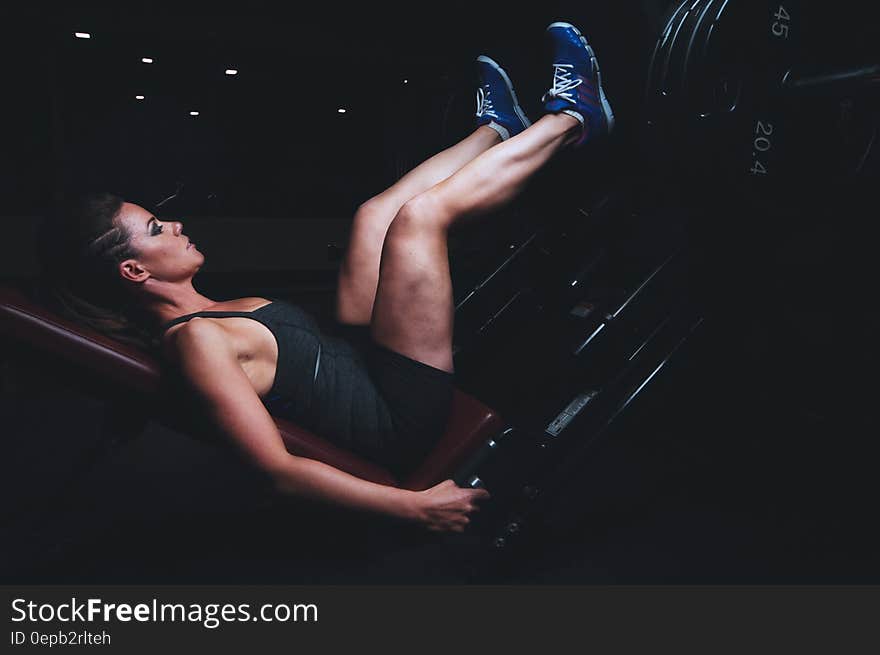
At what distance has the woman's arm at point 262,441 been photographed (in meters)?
1.08

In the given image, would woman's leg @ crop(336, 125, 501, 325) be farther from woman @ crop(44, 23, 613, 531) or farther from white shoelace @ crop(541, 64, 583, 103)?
white shoelace @ crop(541, 64, 583, 103)

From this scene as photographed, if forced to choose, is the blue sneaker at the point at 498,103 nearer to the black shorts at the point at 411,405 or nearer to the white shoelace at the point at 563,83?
the white shoelace at the point at 563,83

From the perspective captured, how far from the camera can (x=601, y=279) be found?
8.76 feet

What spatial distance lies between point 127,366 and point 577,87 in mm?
1105

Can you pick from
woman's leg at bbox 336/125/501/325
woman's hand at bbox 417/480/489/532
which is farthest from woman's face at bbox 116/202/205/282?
woman's hand at bbox 417/480/489/532

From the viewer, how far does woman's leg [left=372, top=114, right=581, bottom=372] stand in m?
1.28

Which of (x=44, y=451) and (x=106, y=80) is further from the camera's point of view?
Answer: (x=106, y=80)

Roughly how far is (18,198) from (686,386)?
4.26 m

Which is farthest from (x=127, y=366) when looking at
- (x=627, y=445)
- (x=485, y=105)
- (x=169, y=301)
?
(x=627, y=445)

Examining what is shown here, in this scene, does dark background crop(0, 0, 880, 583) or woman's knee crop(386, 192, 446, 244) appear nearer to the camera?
woman's knee crop(386, 192, 446, 244)

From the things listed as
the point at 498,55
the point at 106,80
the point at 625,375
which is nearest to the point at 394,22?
the point at 498,55

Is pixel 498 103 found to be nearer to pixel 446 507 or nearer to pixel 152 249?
pixel 152 249

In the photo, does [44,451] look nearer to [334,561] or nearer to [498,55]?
[334,561]

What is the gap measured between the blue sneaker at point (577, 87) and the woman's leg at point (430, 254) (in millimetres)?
171
